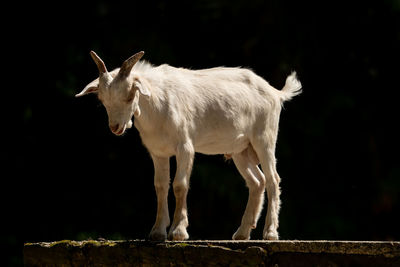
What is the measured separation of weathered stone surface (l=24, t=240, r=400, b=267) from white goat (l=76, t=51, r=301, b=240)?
0.41m

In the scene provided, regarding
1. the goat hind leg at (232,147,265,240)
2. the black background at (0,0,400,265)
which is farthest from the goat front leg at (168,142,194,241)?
the black background at (0,0,400,265)

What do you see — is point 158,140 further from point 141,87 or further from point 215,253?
point 215,253

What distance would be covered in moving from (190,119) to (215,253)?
5.03 feet

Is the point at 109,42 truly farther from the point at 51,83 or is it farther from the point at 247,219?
the point at 247,219

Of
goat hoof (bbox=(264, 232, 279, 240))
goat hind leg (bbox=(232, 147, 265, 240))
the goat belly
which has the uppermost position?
the goat belly

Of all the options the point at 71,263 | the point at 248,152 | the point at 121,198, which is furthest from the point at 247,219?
the point at 121,198

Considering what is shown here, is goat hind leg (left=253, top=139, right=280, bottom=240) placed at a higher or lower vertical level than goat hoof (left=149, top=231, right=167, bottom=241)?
higher

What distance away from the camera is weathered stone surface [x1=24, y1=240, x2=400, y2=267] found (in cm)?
602

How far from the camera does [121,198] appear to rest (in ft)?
47.7

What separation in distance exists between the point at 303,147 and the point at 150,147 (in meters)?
8.26

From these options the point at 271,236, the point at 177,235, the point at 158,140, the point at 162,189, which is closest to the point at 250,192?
the point at 271,236

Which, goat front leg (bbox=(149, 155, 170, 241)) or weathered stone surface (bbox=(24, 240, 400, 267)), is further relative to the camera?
goat front leg (bbox=(149, 155, 170, 241))

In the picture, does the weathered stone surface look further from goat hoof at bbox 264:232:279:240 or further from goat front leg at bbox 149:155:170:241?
goat hoof at bbox 264:232:279:240

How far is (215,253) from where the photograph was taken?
6535 mm
